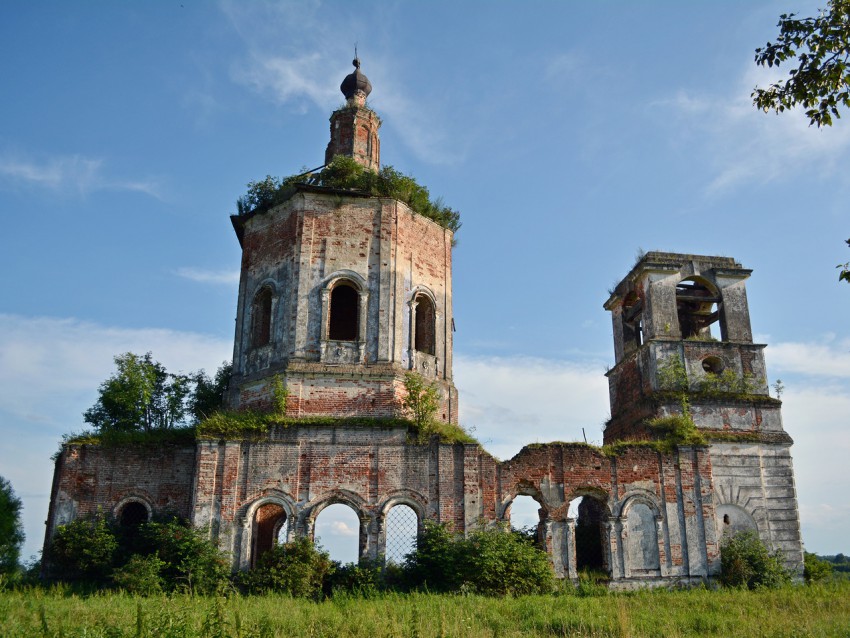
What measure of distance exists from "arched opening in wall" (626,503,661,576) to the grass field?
45.3 inches

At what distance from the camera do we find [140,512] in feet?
52.2

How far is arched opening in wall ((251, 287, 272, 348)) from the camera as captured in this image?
17.7 m

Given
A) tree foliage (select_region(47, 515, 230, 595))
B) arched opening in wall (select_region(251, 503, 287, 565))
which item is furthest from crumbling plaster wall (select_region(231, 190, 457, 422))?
tree foliage (select_region(47, 515, 230, 595))

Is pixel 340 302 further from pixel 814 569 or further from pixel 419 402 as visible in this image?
pixel 814 569

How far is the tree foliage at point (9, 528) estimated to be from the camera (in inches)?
1155

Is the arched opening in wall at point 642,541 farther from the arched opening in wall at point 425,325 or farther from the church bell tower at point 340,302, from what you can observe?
the arched opening in wall at point 425,325

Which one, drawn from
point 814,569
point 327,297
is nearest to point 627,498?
point 814,569

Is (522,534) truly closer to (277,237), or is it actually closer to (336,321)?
(336,321)

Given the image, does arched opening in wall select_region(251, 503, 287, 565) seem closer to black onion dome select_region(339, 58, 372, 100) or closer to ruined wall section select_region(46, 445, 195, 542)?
ruined wall section select_region(46, 445, 195, 542)

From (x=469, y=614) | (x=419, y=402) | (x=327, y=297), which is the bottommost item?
(x=469, y=614)

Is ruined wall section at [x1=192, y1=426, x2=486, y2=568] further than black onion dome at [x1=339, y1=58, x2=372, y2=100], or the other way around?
black onion dome at [x1=339, y1=58, x2=372, y2=100]

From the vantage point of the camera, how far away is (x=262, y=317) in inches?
707

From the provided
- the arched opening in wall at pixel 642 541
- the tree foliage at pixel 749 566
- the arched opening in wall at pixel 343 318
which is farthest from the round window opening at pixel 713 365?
the arched opening in wall at pixel 343 318

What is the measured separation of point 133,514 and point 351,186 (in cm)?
858
